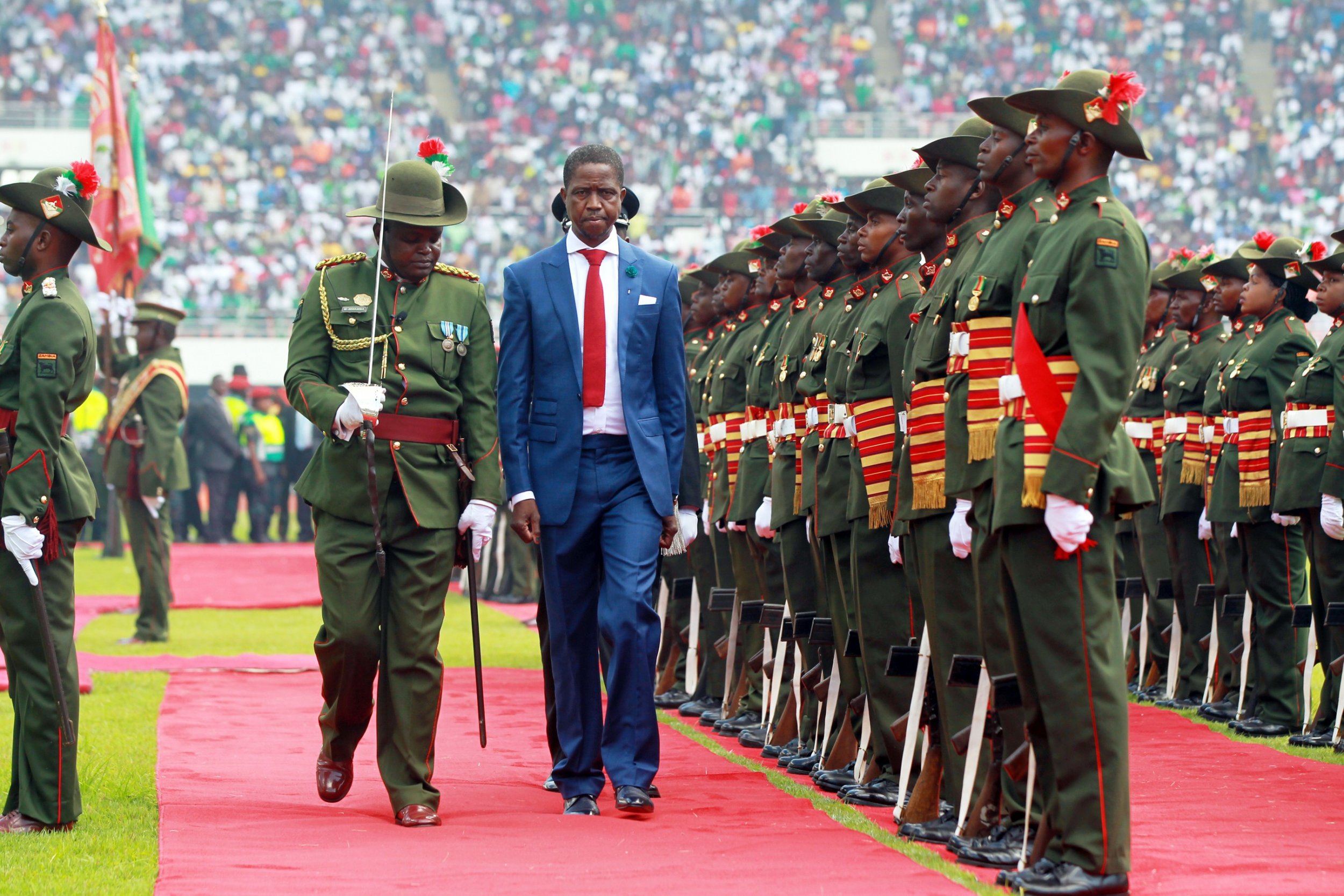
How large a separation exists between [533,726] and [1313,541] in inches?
163

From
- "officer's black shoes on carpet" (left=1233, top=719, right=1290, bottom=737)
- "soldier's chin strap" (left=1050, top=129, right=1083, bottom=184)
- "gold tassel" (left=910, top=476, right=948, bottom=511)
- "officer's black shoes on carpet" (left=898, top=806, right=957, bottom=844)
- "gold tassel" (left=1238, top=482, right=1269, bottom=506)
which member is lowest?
"officer's black shoes on carpet" (left=1233, top=719, right=1290, bottom=737)

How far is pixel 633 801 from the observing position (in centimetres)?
632

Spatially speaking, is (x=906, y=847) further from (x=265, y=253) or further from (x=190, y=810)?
(x=265, y=253)

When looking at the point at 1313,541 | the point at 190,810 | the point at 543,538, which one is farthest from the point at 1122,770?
the point at 1313,541

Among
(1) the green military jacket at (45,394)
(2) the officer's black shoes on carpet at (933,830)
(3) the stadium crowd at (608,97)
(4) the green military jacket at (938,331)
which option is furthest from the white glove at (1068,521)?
(3) the stadium crowd at (608,97)

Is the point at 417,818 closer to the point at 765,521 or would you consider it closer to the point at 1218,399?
the point at 765,521


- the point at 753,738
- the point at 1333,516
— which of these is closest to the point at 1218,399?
the point at 1333,516

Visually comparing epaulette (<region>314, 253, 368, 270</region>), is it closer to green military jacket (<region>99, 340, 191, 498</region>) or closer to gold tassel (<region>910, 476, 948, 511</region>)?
gold tassel (<region>910, 476, 948, 511</region>)

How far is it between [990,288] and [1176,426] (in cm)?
568

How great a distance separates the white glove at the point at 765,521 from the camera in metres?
8.48

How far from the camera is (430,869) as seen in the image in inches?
211

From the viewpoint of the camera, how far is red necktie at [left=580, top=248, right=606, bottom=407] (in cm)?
664

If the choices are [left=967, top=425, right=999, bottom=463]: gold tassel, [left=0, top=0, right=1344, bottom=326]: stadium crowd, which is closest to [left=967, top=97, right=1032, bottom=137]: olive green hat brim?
[left=967, top=425, right=999, bottom=463]: gold tassel

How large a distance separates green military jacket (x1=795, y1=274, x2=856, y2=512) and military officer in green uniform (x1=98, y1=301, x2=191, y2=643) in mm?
6659
